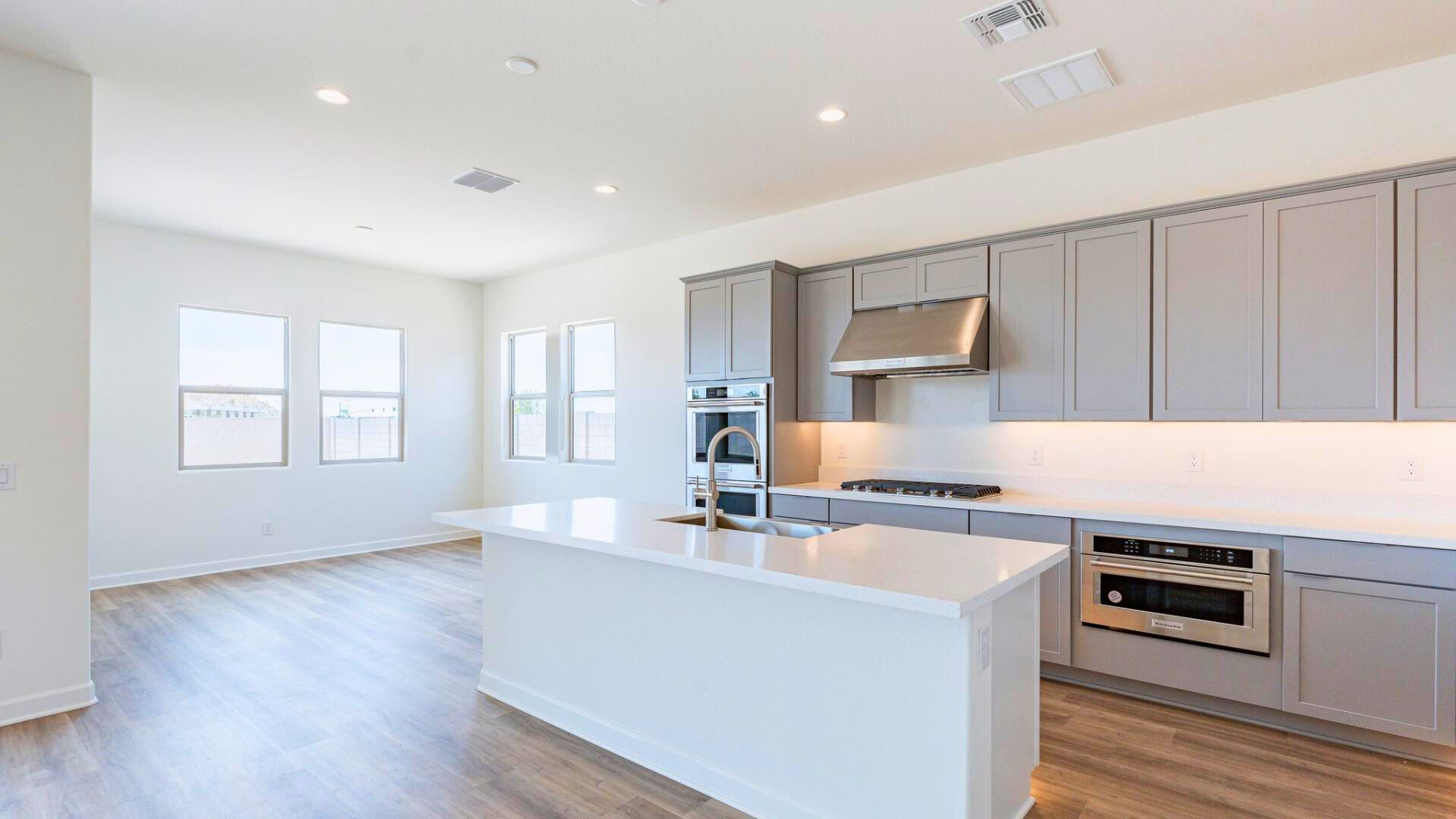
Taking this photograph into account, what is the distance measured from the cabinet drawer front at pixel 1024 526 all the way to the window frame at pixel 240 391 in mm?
6003

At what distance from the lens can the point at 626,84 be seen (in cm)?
316

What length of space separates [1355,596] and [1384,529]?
11.5 inches

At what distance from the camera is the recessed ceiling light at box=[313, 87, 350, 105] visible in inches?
126

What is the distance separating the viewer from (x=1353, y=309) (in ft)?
9.44

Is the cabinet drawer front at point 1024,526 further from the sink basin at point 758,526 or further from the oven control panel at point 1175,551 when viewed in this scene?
the sink basin at point 758,526

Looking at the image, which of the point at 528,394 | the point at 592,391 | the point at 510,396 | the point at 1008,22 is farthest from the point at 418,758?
the point at 510,396

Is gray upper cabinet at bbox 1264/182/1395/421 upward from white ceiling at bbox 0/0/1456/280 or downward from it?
downward

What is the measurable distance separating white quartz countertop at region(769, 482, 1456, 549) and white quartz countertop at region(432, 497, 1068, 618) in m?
1.05

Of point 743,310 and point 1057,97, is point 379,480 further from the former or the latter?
point 1057,97

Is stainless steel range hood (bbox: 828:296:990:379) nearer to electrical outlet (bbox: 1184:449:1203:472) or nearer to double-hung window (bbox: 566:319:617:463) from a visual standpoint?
electrical outlet (bbox: 1184:449:1203:472)

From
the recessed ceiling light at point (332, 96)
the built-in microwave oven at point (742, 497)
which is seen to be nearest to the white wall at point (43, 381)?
the recessed ceiling light at point (332, 96)

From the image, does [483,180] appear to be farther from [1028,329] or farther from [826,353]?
[1028,329]

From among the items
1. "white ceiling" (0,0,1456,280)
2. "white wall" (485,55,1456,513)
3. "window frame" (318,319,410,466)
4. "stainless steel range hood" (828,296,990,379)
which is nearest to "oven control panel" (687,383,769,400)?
"stainless steel range hood" (828,296,990,379)

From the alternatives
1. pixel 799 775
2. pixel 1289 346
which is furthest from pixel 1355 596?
pixel 799 775
